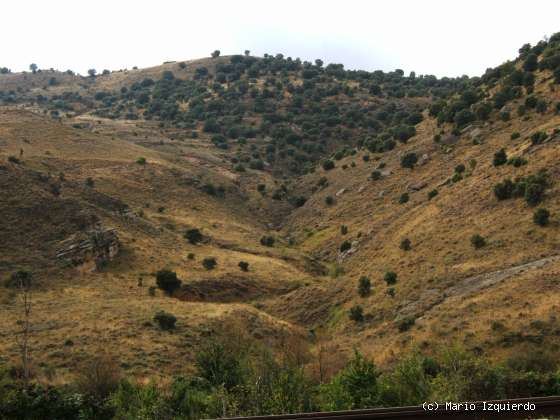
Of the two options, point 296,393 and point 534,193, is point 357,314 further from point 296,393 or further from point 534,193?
point 296,393

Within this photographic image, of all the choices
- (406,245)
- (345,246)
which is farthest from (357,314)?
(345,246)

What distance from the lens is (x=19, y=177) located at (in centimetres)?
6081

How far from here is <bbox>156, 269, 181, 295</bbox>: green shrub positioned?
48344mm

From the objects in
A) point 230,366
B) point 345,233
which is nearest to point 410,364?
point 230,366

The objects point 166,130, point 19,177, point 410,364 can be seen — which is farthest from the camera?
point 166,130

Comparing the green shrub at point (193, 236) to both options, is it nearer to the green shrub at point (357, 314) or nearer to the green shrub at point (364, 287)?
the green shrub at point (364, 287)

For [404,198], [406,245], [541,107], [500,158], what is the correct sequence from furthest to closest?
[404,198] → [541,107] → [500,158] → [406,245]

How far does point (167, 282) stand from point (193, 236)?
53.7 feet

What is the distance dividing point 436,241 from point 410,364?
2700 centimetres

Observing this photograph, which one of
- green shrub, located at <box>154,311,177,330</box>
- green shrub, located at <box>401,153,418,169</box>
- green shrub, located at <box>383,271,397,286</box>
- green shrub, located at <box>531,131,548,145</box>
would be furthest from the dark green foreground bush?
green shrub, located at <box>401,153,418,169</box>

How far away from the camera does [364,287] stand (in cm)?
4716

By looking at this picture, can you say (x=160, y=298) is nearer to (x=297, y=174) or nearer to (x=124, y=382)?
(x=124, y=382)

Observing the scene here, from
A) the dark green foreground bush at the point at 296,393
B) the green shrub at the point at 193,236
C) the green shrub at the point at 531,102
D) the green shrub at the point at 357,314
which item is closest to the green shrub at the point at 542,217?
the green shrub at the point at 357,314

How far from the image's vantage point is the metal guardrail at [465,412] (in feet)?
39.3
